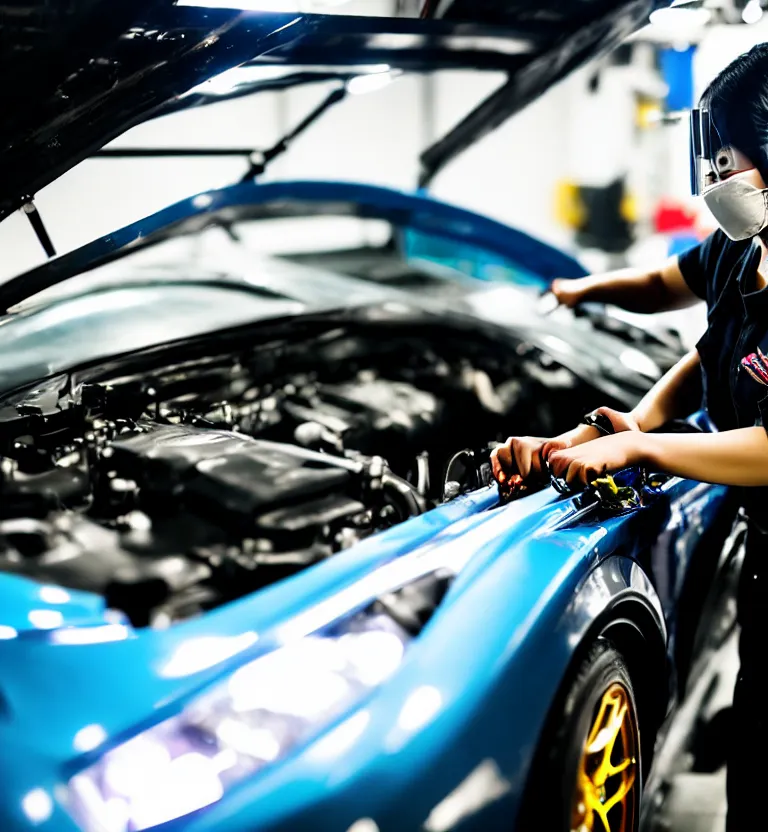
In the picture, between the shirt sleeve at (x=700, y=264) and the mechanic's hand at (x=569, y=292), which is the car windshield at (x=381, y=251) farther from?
the shirt sleeve at (x=700, y=264)

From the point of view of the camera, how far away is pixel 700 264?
5.20 feet

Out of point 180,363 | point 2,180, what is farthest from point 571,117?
point 2,180

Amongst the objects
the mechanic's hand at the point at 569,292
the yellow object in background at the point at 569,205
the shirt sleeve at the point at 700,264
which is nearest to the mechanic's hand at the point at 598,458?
the shirt sleeve at the point at 700,264

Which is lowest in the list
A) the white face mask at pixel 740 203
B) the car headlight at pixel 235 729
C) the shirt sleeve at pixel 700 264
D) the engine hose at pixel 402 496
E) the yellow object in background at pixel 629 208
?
the car headlight at pixel 235 729

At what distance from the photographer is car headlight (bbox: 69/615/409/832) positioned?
2.69 ft

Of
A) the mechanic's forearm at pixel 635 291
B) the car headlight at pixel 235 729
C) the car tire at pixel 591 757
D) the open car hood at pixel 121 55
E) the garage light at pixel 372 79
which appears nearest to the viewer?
the car headlight at pixel 235 729

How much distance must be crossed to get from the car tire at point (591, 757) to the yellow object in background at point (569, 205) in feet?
18.4

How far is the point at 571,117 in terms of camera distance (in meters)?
5.27

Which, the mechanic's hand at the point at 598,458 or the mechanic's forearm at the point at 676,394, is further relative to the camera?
the mechanic's forearm at the point at 676,394

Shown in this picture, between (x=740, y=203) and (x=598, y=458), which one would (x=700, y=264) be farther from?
(x=598, y=458)

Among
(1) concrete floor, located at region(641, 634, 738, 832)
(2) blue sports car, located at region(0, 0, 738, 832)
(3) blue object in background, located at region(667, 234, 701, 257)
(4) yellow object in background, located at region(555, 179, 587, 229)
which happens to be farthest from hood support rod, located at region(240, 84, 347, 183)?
(4) yellow object in background, located at region(555, 179, 587, 229)

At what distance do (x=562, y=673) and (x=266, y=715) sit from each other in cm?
37

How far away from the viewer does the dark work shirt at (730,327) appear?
1.29 meters

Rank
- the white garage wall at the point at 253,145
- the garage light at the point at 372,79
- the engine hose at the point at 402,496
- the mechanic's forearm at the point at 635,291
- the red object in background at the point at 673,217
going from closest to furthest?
the engine hose at the point at 402,496 < the white garage wall at the point at 253,145 < the mechanic's forearm at the point at 635,291 < the garage light at the point at 372,79 < the red object in background at the point at 673,217
